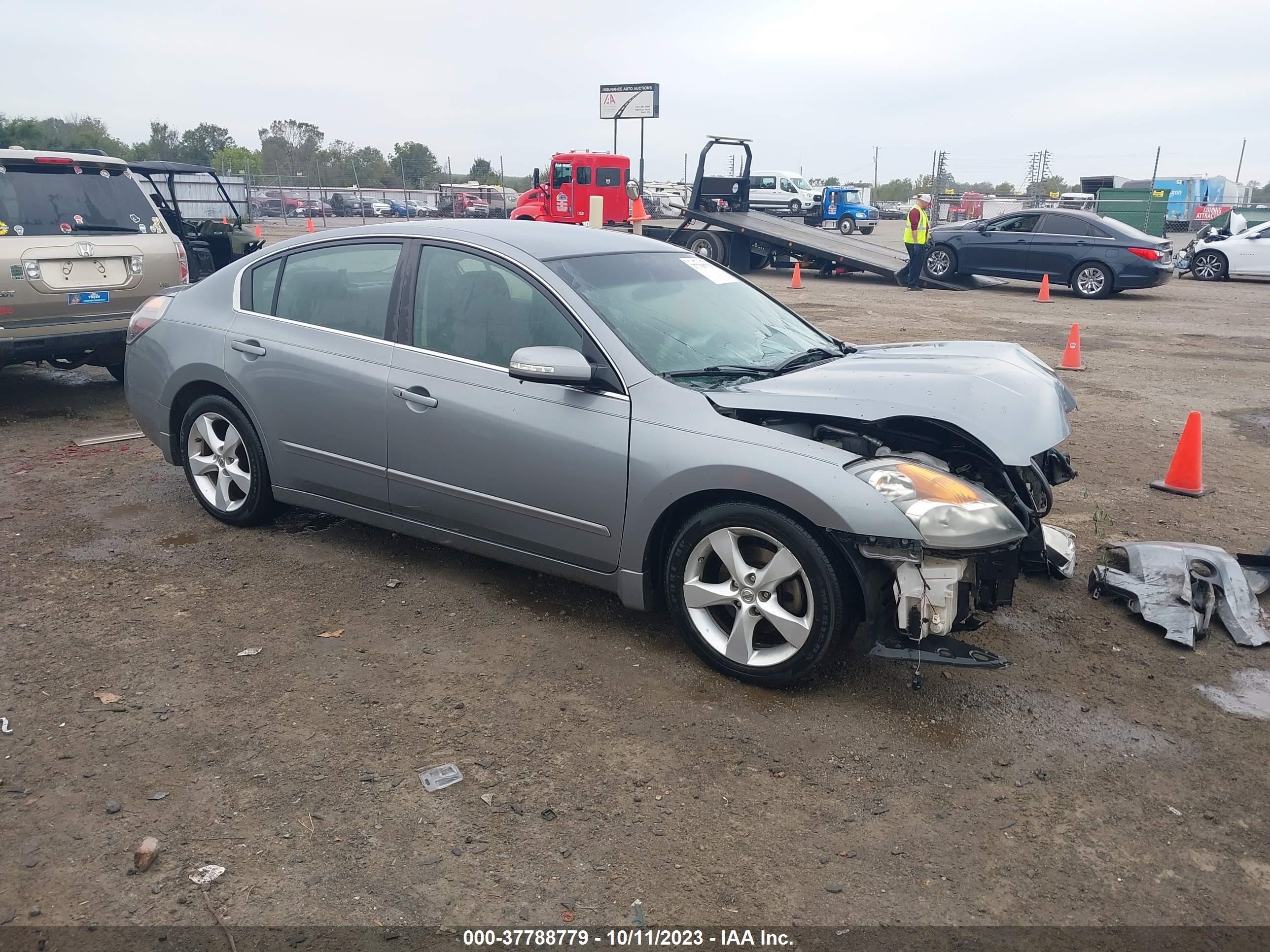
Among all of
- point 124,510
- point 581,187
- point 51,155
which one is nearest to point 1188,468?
point 124,510

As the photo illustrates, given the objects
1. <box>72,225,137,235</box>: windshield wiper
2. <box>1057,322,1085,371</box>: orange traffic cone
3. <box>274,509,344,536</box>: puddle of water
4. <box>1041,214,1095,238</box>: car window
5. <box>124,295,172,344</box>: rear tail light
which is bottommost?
<box>274,509,344,536</box>: puddle of water

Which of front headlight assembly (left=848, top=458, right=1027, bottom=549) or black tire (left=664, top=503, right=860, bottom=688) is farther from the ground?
front headlight assembly (left=848, top=458, right=1027, bottom=549)

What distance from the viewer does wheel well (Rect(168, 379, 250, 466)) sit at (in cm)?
508

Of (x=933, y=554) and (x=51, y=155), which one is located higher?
(x=51, y=155)

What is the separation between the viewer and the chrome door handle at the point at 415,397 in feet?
13.9

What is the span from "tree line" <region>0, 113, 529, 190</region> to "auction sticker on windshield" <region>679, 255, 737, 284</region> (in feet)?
128

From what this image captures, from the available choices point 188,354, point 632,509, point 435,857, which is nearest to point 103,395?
point 188,354

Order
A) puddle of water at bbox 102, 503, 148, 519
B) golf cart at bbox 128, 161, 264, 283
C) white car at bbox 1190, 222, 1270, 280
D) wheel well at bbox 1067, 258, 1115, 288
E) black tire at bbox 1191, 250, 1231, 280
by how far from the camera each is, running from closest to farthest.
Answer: puddle of water at bbox 102, 503, 148, 519, golf cart at bbox 128, 161, 264, 283, wheel well at bbox 1067, 258, 1115, 288, white car at bbox 1190, 222, 1270, 280, black tire at bbox 1191, 250, 1231, 280

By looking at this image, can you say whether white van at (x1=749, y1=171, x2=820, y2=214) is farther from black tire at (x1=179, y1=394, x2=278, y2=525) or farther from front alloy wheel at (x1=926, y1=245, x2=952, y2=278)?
black tire at (x1=179, y1=394, x2=278, y2=525)

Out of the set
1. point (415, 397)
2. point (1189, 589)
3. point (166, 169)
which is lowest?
point (1189, 589)

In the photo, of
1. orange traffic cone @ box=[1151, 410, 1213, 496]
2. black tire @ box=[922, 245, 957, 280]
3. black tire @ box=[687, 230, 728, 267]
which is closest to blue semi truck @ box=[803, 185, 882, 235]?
black tire @ box=[687, 230, 728, 267]

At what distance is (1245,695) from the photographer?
3.75 m

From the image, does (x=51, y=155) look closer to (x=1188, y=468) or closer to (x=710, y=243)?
(x=1188, y=468)

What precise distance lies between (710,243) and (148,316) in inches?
647
